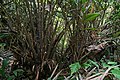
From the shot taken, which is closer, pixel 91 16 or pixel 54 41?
pixel 91 16

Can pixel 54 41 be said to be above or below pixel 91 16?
below

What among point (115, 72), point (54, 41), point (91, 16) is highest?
point (91, 16)


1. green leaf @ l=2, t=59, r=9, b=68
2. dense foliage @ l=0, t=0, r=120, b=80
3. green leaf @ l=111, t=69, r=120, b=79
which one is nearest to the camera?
green leaf @ l=111, t=69, r=120, b=79

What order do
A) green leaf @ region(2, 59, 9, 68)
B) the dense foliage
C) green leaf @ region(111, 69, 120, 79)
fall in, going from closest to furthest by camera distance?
green leaf @ region(111, 69, 120, 79)
the dense foliage
green leaf @ region(2, 59, 9, 68)

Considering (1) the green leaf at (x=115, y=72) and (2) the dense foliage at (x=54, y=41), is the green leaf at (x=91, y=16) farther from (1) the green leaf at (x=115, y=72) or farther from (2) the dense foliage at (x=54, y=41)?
(1) the green leaf at (x=115, y=72)

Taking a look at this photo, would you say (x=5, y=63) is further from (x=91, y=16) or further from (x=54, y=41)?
(x=91, y=16)

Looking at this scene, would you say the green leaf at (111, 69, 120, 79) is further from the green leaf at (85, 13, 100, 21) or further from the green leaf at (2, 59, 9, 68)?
the green leaf at (2, 59, 9, 68)

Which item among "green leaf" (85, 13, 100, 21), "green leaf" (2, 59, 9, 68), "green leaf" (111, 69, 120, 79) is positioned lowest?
"green leaf" (111, 69, 120, 79)

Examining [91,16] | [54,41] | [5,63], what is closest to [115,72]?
[91,16]

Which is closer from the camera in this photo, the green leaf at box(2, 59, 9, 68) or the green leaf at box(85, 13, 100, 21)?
the green leaf at box(85, 13, 100, 21)

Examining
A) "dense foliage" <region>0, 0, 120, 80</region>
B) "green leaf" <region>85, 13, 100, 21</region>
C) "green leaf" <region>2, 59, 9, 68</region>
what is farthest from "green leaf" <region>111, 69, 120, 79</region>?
"green leaf" <region>2, 59, 9, 68</region>

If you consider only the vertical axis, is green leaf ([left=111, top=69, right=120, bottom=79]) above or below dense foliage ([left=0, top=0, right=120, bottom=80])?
below

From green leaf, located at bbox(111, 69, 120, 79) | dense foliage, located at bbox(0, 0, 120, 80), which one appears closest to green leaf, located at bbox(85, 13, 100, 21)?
dense foliage, located at bbox(0, 0, 120, 80)

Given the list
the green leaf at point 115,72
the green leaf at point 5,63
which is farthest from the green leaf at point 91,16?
the green leaf at point 5,63
